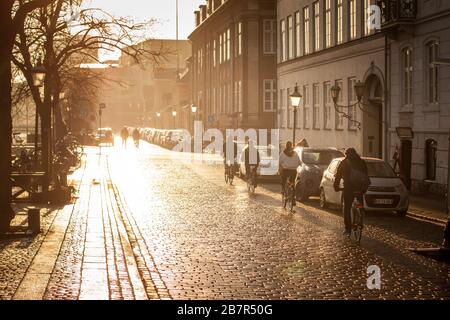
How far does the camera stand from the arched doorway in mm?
36625

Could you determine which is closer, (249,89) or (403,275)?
(403,275)

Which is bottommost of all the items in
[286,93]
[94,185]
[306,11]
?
[94,185]

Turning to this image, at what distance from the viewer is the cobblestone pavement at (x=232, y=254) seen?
1139 centimetres

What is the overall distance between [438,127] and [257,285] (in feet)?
60.1

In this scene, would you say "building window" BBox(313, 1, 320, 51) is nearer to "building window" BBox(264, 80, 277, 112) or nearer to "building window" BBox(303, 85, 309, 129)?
"building window" BBox(303, 85, 309, 129)

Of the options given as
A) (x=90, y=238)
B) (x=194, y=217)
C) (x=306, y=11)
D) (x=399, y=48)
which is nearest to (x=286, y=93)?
(x=306, y=11)

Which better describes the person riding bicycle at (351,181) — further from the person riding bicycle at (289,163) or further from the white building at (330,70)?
the white building at (330,70)

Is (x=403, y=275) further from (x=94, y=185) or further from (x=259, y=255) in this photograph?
(x=94, y=185)

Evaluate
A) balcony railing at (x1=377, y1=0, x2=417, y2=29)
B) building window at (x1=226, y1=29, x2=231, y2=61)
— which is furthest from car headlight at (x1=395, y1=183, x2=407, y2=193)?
building window at (x1=226, y1=29, x2=231, y2=61)

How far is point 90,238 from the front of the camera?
1683 cm

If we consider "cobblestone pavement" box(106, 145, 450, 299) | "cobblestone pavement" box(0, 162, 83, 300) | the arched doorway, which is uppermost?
the arched doorway

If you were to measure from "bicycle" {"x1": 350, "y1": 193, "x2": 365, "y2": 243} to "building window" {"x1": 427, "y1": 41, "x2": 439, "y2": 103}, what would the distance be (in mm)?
13027

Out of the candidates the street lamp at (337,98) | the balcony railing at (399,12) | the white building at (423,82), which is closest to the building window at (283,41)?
the street lamp at (337,98)

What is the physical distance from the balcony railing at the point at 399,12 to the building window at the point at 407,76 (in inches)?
46.2
